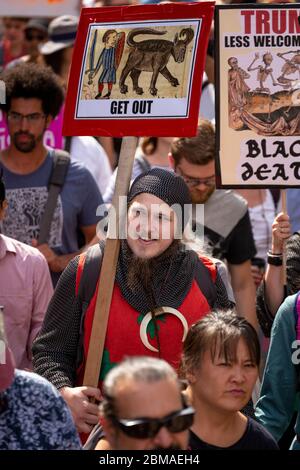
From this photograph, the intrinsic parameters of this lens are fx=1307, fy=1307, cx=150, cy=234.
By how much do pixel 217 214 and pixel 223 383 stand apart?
2.25m

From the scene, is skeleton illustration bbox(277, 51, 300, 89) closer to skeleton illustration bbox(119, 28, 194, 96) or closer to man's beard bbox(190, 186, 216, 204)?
skeleton illustration bbox(119, 28, 194, 96)

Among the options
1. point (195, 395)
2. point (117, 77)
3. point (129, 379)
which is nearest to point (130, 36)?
point (117, 77)

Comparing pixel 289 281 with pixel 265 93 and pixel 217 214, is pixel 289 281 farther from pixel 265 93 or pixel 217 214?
pixel 217 214

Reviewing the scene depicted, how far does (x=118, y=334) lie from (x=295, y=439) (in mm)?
820

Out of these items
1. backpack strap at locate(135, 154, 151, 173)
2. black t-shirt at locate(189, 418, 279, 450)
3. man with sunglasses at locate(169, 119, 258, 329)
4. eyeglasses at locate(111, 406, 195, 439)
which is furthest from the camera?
backpack strap at locate(135, 154, 151, 173)

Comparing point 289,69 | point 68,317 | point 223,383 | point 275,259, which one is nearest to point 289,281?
point 275,259

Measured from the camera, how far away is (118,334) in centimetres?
528

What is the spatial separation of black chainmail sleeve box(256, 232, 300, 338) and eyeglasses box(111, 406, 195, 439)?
6.03ft

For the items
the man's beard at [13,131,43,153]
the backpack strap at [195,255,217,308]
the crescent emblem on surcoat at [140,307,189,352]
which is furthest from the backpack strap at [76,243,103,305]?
the man's beard at [13,131,43,153]

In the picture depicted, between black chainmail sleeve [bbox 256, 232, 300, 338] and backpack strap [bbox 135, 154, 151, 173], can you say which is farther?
backpack strap [bbox 135, 154, 151, 173]

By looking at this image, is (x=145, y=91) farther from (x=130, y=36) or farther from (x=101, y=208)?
(x=101, y=208)

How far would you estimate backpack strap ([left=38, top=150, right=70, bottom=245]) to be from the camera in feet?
23.8

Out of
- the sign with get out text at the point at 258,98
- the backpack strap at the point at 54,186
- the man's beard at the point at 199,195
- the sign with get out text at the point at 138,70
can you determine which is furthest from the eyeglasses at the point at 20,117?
the sign with get out text at the point at 258,98

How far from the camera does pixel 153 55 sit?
5703 millimetres
